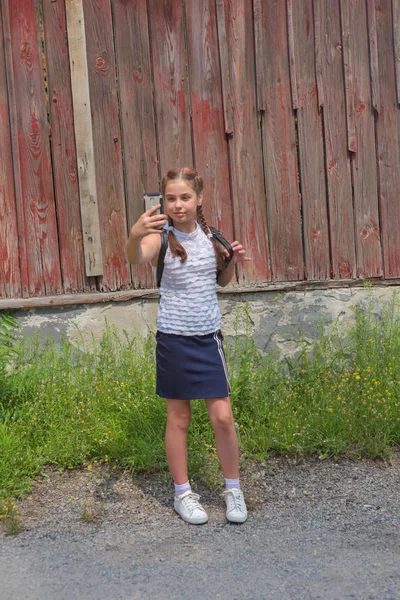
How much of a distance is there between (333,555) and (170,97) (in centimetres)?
327

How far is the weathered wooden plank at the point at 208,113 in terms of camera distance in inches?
199

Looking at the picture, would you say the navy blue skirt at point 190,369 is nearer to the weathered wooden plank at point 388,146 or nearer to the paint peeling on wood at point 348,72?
the weathered wooden plank at point 388,146

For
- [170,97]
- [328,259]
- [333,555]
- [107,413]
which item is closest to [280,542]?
[333,555]

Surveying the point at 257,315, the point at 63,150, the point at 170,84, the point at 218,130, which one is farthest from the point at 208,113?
the point at 257,315

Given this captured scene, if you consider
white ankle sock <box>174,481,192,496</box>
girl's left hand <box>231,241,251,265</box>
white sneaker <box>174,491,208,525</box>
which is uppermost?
girl's left hand <box>231,241,251,265</box>

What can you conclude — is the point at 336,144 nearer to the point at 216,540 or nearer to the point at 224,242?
the point at 224,242

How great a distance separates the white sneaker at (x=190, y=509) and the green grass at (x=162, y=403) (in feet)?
1.10

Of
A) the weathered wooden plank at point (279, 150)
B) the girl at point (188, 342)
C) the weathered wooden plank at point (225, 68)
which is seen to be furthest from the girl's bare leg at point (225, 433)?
the weathered wooden plank at point (225, 68)

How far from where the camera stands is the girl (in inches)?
140

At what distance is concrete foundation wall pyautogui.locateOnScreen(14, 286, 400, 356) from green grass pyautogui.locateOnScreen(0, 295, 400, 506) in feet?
0.29

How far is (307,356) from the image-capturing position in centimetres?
518

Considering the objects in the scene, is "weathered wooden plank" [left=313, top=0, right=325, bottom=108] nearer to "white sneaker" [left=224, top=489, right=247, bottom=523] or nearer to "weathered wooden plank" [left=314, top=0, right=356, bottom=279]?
"weathered wooden plank" [left=314, top=0, right=356, bottom=279]

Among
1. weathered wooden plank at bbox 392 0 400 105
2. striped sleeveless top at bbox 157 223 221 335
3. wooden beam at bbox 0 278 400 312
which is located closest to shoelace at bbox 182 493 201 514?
striped sleeveless top at bbox 157 223 221 335

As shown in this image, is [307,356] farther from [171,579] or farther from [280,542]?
[171,579]
